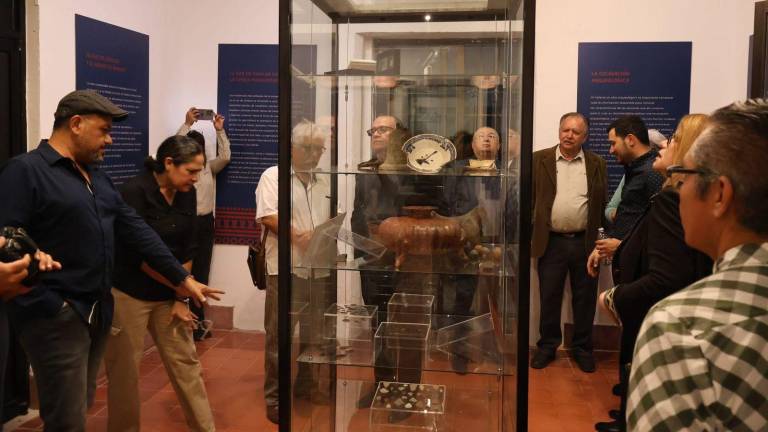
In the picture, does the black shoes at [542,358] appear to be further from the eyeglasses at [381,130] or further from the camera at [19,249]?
the camera at [19,249]

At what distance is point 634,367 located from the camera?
4.04 feet

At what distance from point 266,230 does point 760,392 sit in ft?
9.88

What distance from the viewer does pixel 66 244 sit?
8.74ft

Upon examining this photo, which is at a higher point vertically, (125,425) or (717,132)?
(717,132)

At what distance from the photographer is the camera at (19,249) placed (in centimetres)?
217

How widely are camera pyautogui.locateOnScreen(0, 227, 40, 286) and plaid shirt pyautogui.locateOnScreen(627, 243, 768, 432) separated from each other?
1.88 m

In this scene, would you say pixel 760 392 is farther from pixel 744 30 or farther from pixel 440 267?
pixel 744 30

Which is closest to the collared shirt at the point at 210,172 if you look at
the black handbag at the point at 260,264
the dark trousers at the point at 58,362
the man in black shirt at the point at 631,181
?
the black handbag at the point at 260,264

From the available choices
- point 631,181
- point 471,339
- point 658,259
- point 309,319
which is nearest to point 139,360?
point 309,319

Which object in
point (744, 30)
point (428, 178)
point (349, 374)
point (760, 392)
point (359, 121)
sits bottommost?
point (349, 374)

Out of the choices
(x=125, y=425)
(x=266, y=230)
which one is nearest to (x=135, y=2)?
(x=266, y=230)

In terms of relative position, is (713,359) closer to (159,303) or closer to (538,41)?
(159,303)

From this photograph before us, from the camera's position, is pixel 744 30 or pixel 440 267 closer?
pixel 440 267

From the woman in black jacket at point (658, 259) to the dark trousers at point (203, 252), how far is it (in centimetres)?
343
